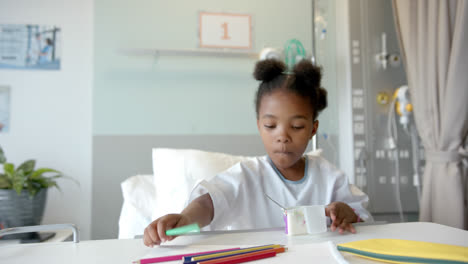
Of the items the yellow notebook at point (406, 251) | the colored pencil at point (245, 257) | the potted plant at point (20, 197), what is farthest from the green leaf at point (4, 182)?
the yellow notebook at point (406, 251)

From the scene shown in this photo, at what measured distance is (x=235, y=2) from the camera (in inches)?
73.1

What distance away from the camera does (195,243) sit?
622 millimetres

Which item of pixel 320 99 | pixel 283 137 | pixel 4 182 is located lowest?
pixel 4 182

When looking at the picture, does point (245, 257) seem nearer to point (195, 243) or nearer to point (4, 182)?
point (195, 243)

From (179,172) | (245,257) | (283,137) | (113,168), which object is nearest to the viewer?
(245,257)

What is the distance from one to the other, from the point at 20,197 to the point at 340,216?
5.18 ft

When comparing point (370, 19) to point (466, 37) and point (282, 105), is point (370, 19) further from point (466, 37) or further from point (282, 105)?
point (282, 105)

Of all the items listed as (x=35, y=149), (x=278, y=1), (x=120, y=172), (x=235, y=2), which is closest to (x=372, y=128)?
(x=278, y=1)

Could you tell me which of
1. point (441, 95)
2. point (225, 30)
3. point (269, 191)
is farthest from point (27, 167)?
point (441, 95)

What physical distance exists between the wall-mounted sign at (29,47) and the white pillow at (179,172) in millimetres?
1056

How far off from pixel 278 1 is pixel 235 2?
252 mm

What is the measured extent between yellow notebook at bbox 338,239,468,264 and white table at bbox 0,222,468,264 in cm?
1

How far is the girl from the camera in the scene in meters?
0.87

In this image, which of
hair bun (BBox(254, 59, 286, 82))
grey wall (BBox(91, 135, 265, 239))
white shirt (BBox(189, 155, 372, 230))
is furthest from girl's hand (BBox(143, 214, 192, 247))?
grey wall (BBox(91, 135, 265, 239))
